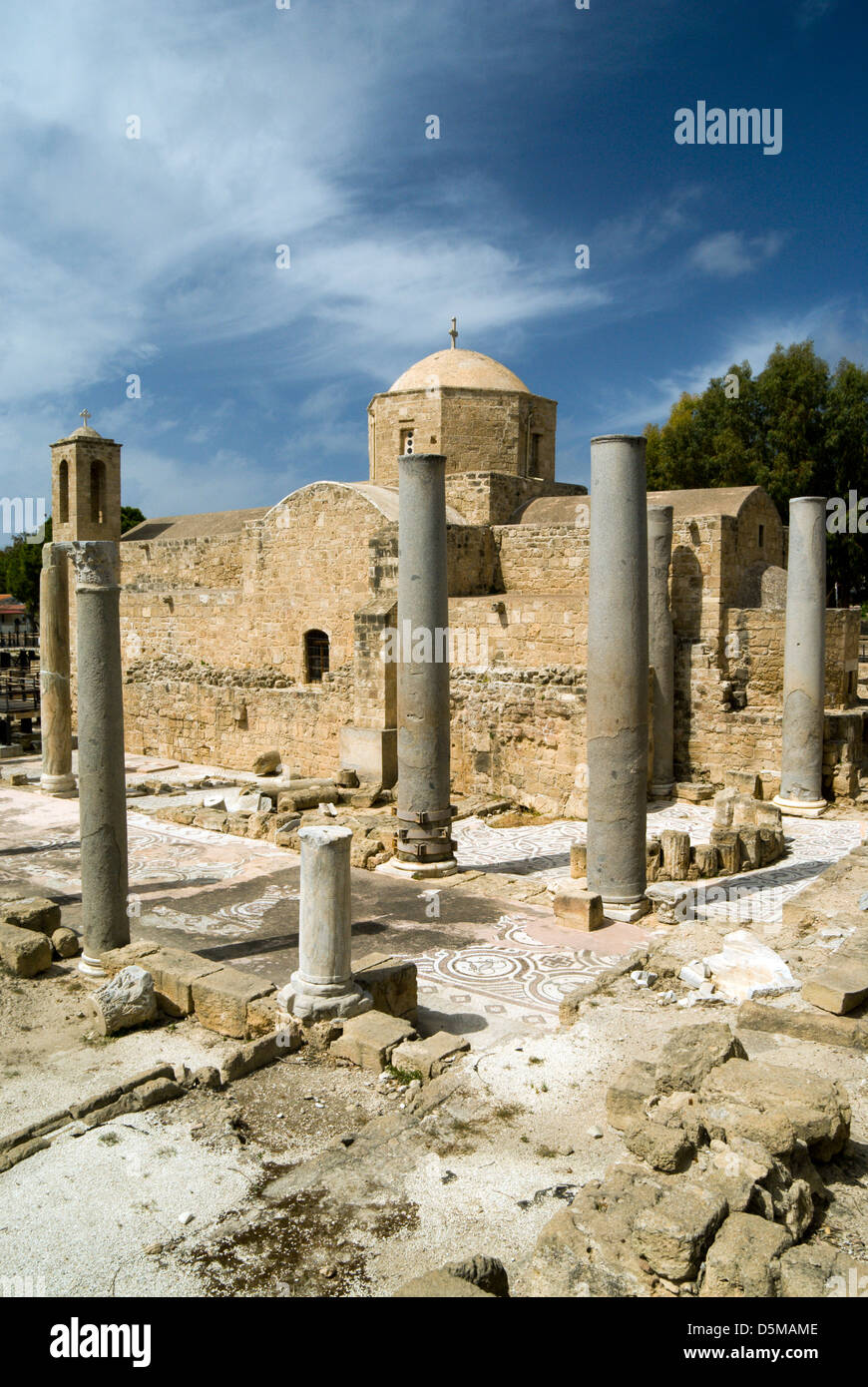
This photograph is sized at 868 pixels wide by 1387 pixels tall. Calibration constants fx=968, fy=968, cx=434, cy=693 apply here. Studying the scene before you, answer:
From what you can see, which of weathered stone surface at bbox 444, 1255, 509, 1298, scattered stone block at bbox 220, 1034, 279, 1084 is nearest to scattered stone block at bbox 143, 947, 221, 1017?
scattered stone block at bbox 220, 1034, 279, 1084

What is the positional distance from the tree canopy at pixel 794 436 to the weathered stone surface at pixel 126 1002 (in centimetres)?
2666

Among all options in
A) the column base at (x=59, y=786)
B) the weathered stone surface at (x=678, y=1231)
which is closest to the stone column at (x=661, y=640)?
the column base at (x=59, y=786)

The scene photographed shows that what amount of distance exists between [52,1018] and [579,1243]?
4.22m

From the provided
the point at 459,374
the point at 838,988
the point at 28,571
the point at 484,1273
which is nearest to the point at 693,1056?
the point at 838,988

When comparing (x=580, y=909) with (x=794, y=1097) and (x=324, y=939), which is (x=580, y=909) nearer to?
(x=324, y=939)

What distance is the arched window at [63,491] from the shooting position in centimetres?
2594

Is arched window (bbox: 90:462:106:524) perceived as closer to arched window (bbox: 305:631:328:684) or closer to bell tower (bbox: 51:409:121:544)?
bell tower (bbox: 51:409:121:544)

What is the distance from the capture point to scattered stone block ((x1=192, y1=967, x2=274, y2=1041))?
241 inches

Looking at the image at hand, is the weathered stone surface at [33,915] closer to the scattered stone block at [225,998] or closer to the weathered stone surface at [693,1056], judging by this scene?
the scattered stone block at [225,998]

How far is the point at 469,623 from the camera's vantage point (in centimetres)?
1630

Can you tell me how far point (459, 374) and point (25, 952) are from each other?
16.1 metres

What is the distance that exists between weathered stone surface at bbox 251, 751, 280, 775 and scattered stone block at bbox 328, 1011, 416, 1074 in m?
11.3
